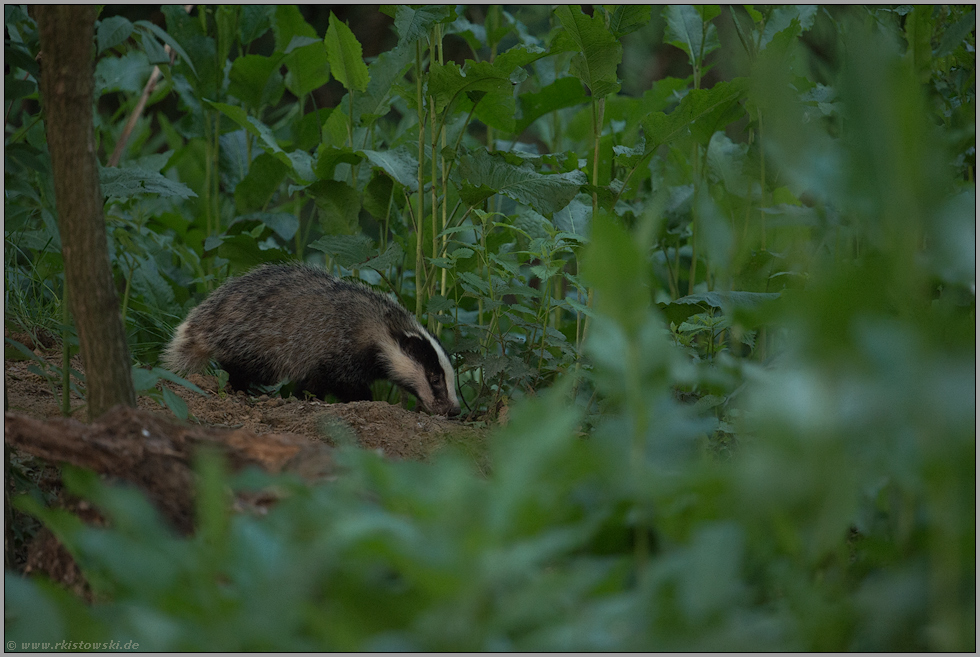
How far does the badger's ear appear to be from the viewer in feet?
12.5

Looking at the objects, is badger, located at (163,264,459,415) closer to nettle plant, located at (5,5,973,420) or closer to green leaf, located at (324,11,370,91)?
nettle plant, located at (5,5,973,420)

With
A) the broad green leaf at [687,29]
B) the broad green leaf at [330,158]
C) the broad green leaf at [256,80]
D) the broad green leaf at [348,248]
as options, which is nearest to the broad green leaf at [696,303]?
Result: the broad green leaf at [348,248]

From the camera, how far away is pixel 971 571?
1011 millimetres

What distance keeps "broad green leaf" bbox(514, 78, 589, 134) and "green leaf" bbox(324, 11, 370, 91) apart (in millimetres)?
767

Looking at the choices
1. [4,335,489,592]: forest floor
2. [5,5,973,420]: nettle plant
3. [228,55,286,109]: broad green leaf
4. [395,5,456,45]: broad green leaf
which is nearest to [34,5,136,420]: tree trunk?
[4,335,489,592]: forest floor

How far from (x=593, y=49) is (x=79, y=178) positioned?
2.01 m

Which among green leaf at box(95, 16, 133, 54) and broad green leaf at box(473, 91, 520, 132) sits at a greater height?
green leaf at box(95, 16, 133, 54)

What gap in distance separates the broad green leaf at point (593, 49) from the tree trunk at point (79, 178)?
1.77 m

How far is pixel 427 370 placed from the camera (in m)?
3.86

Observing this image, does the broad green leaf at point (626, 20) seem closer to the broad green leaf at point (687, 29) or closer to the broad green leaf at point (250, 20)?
the broad green leaf at point (687, 29)

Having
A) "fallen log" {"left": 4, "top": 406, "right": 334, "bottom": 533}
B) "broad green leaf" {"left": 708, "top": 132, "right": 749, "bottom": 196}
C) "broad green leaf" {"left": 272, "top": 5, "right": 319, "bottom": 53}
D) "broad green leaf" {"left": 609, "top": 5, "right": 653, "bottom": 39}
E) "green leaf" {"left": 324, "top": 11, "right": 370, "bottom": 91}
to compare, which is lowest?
"fallen log" {"left": 4, "top": 406, "right": 334, "bottom": 533}

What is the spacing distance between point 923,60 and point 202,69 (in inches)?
131

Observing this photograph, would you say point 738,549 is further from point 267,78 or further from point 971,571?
point 267,78

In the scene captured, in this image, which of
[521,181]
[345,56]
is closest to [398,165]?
[345,56]
